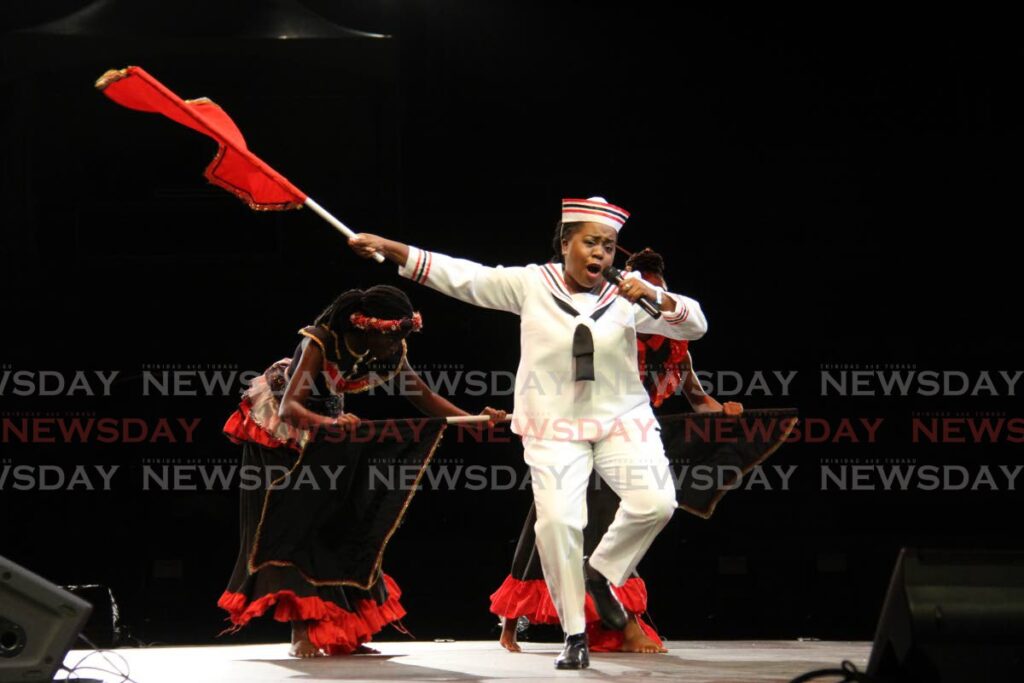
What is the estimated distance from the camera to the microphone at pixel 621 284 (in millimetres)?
4273

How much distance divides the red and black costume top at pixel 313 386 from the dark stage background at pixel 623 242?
1.50 metres

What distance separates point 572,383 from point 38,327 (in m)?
3.18

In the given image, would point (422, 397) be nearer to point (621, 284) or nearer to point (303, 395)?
point (303, 395)

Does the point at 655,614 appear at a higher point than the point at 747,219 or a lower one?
lower

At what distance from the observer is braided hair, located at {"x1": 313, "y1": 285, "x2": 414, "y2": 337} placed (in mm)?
4938

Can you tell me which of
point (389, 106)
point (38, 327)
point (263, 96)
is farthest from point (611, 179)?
point (38, 327)

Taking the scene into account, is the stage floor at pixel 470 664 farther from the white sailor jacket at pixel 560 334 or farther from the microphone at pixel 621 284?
the microphone at pixel 621 284

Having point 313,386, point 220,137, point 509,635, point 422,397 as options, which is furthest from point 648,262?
point 220,137

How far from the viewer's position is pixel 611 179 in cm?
684

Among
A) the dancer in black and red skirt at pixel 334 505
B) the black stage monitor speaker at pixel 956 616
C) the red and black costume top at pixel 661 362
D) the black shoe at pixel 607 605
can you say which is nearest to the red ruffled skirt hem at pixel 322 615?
the dancer in black and red skirt at pixel 334 505

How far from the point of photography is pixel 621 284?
4250 millimetres

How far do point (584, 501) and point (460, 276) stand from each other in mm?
813

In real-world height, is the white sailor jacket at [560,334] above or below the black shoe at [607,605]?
above

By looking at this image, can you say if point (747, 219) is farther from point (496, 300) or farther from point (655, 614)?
point (496, 300)
